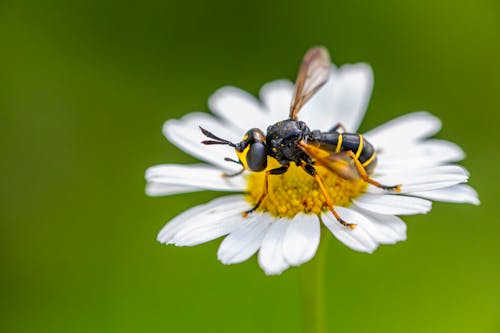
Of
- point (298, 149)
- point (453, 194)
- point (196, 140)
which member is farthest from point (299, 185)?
point (196, 140)

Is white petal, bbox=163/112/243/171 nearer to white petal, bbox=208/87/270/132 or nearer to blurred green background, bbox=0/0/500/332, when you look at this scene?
white petal, bbox=208/87/270/132

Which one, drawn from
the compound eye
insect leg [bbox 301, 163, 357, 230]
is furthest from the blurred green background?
the compound eye

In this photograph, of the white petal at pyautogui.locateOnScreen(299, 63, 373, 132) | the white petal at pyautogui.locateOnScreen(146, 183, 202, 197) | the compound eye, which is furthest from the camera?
the white petal at pyautogui.locateOnScreen(299, 63, 373, 132)

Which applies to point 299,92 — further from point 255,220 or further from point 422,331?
point 422,331

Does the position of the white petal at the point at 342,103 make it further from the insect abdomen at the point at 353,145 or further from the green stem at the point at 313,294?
the green stem at the point at 313,294

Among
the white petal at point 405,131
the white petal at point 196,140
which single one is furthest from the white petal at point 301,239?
the white petal at point 405,131

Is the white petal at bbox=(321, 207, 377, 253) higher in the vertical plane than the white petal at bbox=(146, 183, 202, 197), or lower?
lower
